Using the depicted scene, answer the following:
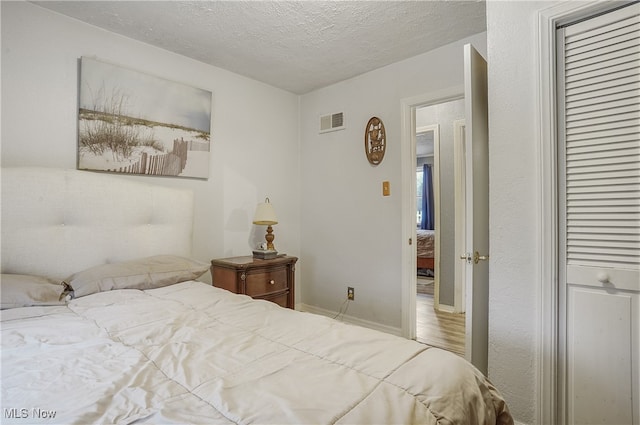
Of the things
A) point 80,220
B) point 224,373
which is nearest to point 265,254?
point 80,220

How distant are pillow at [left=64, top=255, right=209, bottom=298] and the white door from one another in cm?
179

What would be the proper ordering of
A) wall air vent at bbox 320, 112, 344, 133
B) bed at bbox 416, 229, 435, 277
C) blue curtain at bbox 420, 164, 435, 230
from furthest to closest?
blue curtain at bbox 420, 164, 435, 230 → bed at bbox 416, 229, 435, 277 → wall air vent at bbox 320, 112, 344, 133

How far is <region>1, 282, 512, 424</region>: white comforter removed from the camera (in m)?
0.81

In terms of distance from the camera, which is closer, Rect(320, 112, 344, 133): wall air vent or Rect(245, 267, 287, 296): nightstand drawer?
Rect(245, 267, 287, 296): nightstand drawer

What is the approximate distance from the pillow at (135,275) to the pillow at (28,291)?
0.12 metres

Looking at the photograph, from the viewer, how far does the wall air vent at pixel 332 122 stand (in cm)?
347

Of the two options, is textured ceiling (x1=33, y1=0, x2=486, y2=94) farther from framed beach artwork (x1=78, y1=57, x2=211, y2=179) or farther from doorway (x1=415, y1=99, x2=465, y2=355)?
doorway (x1=415, y1=99, x2=465, y2=355)

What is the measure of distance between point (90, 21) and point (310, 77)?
72.8 inches

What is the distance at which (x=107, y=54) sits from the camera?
2.44m

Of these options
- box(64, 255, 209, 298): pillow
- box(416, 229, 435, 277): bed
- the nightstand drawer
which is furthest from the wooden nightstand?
box(416, 229, 435, 277): bed

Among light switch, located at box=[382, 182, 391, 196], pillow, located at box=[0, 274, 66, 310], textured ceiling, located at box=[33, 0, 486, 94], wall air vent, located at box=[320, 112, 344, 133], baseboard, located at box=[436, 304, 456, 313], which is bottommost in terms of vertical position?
baseboard, located at box=[436, 304, 456, 313]

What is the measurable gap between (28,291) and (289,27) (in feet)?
7.58

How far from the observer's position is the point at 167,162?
271 cm

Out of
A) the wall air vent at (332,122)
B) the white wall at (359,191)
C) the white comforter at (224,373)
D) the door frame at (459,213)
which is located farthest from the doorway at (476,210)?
the door frame at (459,213)
